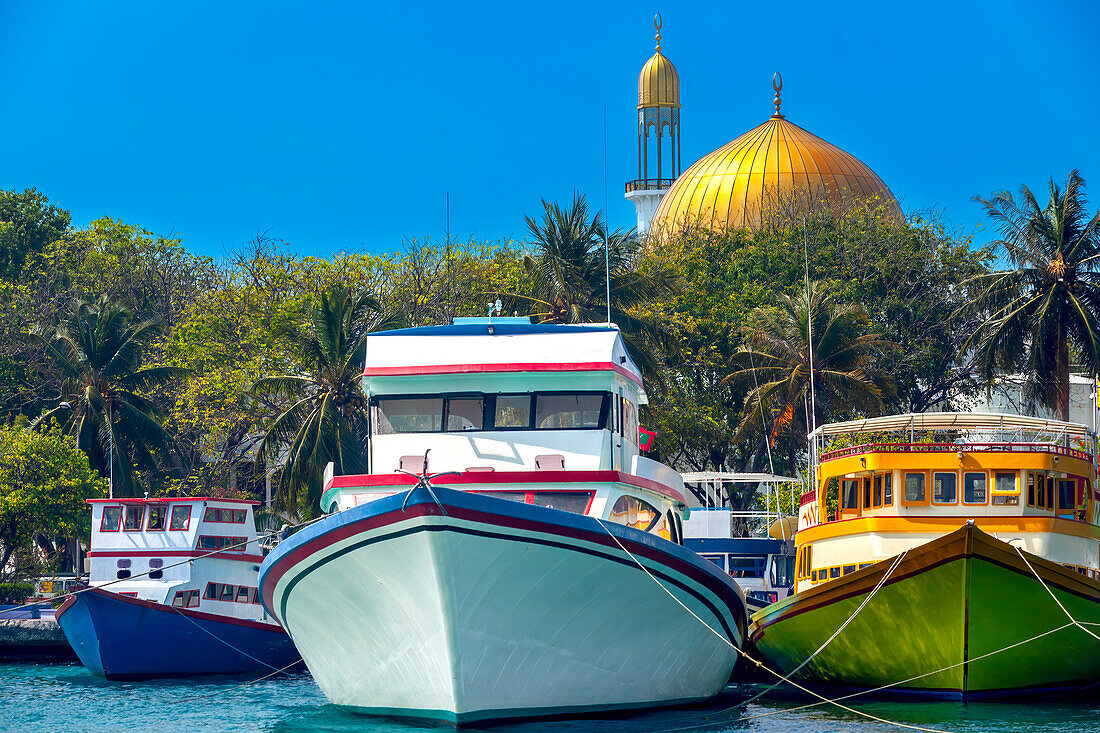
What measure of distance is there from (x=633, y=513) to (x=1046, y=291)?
24884mm

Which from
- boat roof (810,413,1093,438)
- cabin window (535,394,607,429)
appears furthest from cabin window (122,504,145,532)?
boat roof (810,413,1093,438)

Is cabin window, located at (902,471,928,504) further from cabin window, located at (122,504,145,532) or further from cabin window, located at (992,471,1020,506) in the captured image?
cabin window, located at (122,504,145,532)

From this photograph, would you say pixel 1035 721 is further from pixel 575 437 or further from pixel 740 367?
pixel 740 367

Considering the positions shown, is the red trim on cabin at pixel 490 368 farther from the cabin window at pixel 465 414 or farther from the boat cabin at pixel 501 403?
the cabin window at pixel 465 414

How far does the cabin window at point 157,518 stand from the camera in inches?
1435

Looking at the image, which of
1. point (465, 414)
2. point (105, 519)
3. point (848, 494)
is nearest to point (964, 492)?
point (848, 494)

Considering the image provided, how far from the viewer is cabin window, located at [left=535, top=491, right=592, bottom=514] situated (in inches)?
933

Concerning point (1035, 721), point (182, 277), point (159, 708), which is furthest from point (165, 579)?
point (182, 277)

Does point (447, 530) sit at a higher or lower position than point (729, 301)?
lower

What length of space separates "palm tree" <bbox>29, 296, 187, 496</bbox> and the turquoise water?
1713cm

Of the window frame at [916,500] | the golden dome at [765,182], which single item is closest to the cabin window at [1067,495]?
the window frame at [916,500]

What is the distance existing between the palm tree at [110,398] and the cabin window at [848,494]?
2682 centimetres

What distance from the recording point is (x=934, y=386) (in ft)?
186

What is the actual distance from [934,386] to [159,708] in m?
36.0
